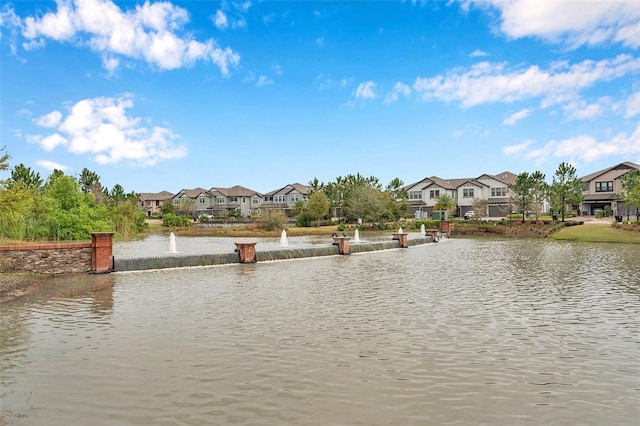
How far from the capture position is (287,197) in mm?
106000

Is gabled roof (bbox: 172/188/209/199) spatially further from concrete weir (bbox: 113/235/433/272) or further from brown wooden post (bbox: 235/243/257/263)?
brown wooden post (bbox: 235/243/257/263)

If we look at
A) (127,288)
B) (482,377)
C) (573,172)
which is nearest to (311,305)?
(482,377)

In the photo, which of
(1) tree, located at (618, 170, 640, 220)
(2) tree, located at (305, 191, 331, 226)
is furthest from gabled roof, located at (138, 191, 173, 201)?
(1) tree, located at (618, 170, 640, 220)

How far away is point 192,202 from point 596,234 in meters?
89.6

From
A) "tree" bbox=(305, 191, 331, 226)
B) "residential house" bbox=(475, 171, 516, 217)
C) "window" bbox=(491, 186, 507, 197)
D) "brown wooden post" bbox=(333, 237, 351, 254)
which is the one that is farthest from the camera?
"window" bbox=(491, 186, 507, 197)

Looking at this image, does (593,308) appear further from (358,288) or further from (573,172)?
(573,172)

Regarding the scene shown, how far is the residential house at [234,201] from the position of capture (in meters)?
111

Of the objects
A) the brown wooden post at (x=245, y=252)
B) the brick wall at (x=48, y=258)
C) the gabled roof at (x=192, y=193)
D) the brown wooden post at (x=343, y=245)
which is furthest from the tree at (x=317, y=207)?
the brick wall at (x=48, y=258)

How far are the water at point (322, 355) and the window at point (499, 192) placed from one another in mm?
68395

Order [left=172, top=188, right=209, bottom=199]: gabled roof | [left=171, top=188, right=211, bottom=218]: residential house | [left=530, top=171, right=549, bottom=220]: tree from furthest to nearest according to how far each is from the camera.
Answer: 1. [left=172, top=188, right=209, bottom=199]: gabled roof
2. [left=171, top=188, right=211, bottom=218]: residential house
3. [left=530, top=171, right=549, bottom=220]: tree

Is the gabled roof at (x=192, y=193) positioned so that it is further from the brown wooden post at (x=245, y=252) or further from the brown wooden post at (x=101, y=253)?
the brown wooden post at (x=101, y=253)

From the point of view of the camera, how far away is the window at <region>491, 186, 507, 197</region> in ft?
263

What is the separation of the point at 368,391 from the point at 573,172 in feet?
218

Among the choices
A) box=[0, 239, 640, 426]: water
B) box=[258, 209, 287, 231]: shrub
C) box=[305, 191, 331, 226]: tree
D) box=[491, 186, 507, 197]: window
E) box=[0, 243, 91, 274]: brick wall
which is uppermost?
box=[491, 186, 507, 197]: window
